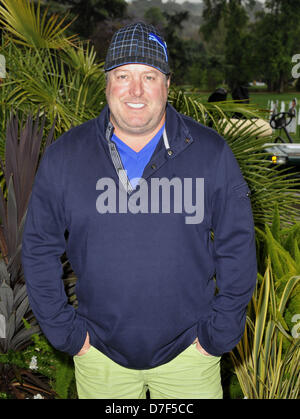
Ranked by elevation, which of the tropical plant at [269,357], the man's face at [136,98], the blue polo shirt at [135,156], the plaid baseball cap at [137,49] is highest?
the plaid baseball cap at [137,49]

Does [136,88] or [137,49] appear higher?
[137,49]

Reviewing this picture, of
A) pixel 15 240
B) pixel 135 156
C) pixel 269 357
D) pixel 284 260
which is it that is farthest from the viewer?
pixel 284 260

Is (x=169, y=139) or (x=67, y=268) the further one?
(x=67, y=268)

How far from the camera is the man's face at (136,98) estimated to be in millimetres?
1659

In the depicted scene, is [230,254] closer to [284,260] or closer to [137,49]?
[137,49]

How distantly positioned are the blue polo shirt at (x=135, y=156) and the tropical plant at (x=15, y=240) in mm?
1147

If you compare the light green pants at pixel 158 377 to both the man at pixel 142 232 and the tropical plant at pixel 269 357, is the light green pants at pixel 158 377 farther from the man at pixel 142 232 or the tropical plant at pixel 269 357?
the tropical plant at pixel 269 357

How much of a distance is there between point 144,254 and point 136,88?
55 centimetres

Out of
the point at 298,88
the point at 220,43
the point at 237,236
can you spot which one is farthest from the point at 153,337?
the point at 220,43

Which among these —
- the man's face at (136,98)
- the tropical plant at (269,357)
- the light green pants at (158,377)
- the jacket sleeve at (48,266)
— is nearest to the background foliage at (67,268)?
the tropical plant at (269,357)

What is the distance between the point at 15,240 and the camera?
2.87m

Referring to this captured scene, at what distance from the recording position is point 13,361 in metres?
2.75

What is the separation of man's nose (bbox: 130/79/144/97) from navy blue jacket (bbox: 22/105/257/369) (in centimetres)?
18

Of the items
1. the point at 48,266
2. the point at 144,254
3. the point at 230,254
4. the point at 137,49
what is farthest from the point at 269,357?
the point at 137,49
